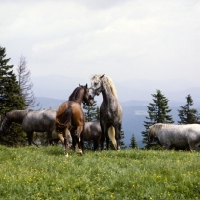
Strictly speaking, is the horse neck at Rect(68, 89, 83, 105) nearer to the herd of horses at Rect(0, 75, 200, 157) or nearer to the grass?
the herd of horses at Rect(0, 75, 200, 157)

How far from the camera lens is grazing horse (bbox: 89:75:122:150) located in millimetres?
16250

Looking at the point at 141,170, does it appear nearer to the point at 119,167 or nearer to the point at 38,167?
the point at 119,167

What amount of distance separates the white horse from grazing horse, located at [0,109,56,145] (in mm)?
6131

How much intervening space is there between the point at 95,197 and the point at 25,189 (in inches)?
72.9

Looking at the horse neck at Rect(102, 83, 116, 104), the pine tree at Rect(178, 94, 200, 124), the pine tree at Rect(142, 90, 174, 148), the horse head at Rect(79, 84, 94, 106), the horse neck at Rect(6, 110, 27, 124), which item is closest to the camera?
the horse head at Rect(79, 84, 94, 106)

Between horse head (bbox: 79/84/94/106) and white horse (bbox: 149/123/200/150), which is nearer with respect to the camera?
horse head (bbox: 79/84/94/106)

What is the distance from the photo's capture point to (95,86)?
1623cm

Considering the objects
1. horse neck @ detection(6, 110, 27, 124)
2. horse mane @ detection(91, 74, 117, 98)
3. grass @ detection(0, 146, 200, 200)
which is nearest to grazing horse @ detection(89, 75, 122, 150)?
horse mane @ detection(91, 74, 117, 98)

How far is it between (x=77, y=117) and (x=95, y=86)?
8.61ft

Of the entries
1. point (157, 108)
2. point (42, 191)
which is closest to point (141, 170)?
point (42, 191)

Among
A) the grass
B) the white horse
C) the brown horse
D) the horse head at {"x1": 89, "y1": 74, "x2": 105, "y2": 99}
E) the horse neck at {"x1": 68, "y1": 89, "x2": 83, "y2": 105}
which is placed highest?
the horse head at {"x1": 89, "y1": 74, "x2": 105, "y2": 99}

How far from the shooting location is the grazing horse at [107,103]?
16250 mm

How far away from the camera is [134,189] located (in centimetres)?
885

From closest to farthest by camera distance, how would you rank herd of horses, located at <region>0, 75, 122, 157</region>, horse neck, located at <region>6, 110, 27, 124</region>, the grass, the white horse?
the grass
herd of horses, located at <region>0, 75, 122, 157</region>
the white horse
horse neck, located at <region>6, 110, 27, 124</region>
